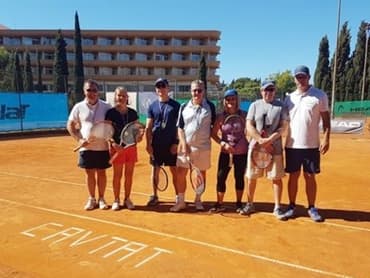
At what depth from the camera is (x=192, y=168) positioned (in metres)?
5.61

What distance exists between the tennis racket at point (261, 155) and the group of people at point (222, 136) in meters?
0.03

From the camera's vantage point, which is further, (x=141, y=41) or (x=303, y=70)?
(x=141, y=41)

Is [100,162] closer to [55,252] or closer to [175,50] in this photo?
[55,252]

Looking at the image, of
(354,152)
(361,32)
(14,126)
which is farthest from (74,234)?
(361,32)

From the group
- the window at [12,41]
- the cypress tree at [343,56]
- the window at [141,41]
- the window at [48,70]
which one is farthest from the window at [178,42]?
the cypress tree at [343,56]

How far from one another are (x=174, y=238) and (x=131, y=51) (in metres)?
66.3

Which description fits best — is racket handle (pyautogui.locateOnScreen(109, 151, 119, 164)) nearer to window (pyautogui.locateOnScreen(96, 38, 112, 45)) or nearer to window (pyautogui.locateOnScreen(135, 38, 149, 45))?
window (pyautogui.locateOnScreen(135, 38, 149, 45))

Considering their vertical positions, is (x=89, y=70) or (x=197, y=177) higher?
(x=89, y=70)

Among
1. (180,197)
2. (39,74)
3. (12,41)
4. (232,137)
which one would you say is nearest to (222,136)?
(232,137)

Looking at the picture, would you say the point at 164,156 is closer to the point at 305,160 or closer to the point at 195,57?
A: the point at 305,160

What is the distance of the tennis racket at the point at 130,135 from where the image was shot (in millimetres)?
5646

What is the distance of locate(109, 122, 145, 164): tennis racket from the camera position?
18.5 ft

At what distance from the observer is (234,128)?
5.57 metres

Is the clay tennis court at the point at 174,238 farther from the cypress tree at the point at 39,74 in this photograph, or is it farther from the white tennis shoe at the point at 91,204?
the cypress tree at the point at 39,74
